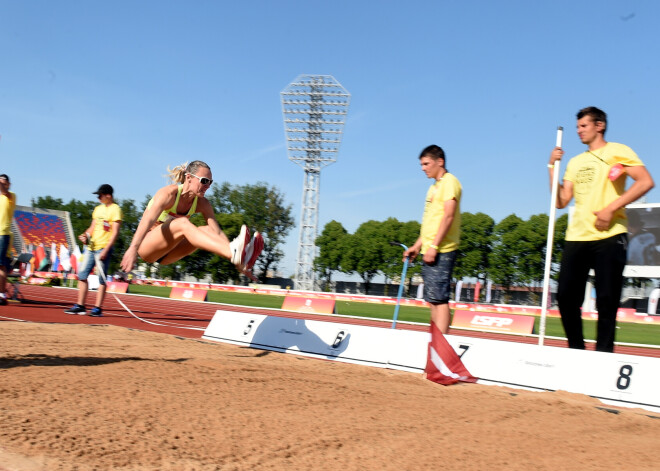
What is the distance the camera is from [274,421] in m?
3.02

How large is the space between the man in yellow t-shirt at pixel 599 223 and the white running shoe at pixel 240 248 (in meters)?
2.81

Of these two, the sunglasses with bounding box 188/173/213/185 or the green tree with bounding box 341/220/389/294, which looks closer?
the sunglasses with bounding box 188/173/213/185

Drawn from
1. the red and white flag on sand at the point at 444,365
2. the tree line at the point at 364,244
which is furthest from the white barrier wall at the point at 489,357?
the tree line at the point at 364,244

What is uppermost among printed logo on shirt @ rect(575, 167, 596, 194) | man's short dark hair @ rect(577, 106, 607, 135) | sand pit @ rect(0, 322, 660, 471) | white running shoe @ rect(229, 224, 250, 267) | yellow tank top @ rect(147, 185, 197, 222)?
man's short dark hair @ rect(577, 106, 607, 135)

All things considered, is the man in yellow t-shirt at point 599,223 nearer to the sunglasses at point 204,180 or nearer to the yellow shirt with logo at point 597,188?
the yellow shirt with logo at point 597,188

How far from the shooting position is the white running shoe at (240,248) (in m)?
5.15

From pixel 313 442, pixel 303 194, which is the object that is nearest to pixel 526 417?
pixel 313 442

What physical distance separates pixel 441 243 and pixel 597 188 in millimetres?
1423

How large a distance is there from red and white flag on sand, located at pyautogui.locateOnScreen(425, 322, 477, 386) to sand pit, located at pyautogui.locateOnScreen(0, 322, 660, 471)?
0.13m

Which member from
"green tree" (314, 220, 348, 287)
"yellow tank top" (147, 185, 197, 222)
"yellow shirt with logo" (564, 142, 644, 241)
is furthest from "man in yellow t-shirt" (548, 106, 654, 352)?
"green tree" (314, 220, 348, 287)

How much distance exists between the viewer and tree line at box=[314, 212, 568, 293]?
59.2m

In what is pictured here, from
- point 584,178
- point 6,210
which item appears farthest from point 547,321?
point 6,210

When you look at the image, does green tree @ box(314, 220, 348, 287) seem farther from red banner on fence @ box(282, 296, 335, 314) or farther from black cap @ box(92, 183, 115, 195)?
black cap @ box(92, 183, 115, 195)

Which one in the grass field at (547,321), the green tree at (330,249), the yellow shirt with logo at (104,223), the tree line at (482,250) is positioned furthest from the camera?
the green tree at (330,249)
